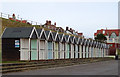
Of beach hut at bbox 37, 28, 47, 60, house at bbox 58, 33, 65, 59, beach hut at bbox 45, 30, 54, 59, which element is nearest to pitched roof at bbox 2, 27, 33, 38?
beach hut at bbox 37, 28, 47, 60

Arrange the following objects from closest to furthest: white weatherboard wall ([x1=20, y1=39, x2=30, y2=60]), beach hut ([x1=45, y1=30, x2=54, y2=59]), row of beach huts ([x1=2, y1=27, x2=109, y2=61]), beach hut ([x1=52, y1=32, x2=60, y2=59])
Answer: row of beach huts ([x1=2, y1=27, x2=109, y2=61]) → white weatherboard wall ([x1=20, y1=39, x2=30, y2=60]) → beach hut ([x1=45, y1=30, x2=54, y2=59]) → beach hut ([x1=52, y1=32, x2=60, y2=59])

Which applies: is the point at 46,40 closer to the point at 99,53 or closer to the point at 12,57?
the point at 12,57

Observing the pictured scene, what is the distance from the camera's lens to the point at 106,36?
439ft

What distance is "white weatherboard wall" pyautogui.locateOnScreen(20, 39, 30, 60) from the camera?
27.8 m

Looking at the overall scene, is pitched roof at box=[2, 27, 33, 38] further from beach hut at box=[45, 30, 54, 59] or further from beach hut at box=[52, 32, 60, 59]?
beach hut at box=[52, 32, 60, 59]

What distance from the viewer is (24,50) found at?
28.0m

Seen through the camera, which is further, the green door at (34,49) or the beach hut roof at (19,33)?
the green door at (34,49)

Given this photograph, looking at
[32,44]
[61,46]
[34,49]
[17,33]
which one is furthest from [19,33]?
[61,46]

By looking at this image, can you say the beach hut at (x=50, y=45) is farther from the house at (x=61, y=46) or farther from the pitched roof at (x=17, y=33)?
the pitched roof at (x=17, y=33)

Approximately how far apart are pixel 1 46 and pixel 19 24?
8.34m

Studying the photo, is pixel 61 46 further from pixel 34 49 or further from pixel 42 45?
pixel 34 49

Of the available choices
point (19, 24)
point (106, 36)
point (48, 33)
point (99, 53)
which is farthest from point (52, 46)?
point (106, 36)

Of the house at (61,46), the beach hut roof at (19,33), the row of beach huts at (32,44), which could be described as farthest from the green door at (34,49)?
the house at (61,46)

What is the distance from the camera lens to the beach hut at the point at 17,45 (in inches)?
1083
